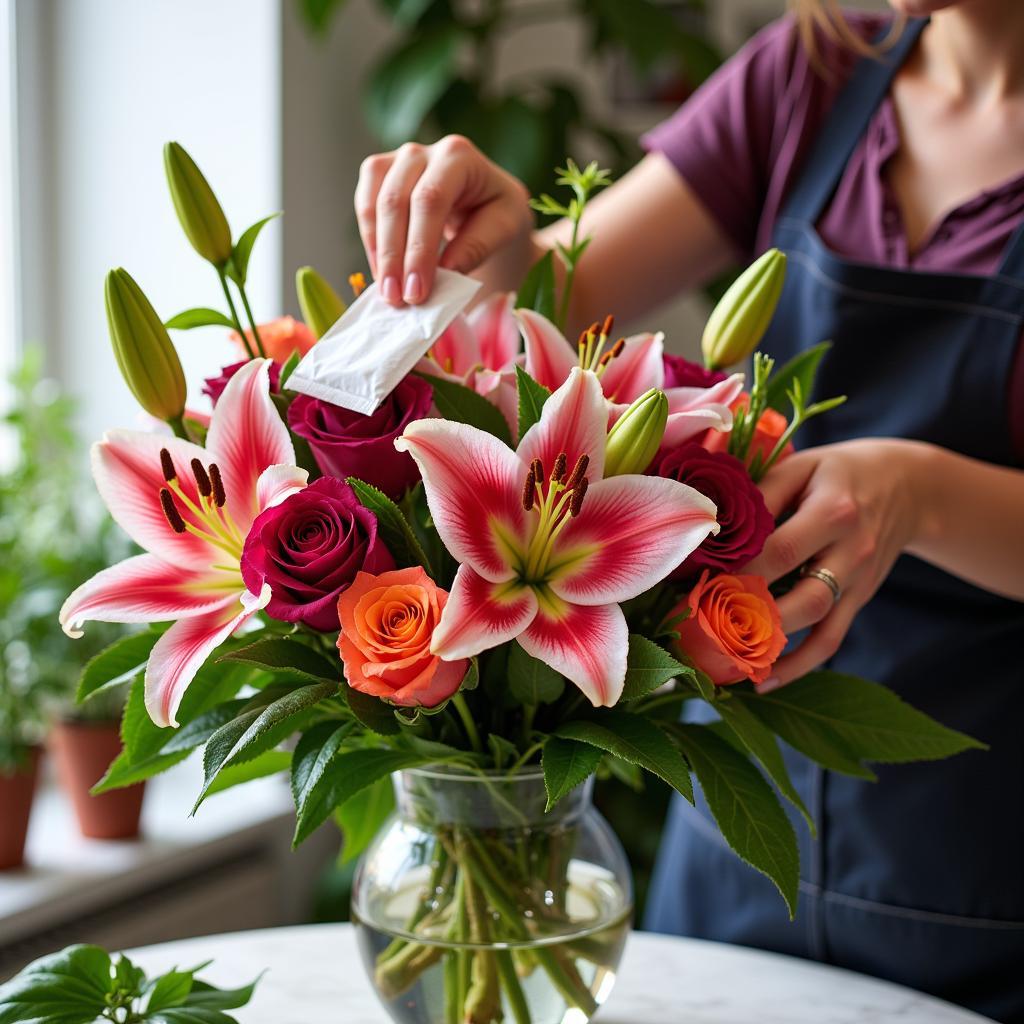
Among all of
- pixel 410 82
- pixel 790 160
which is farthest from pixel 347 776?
→ pixel 410 82

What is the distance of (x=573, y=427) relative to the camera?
597mm

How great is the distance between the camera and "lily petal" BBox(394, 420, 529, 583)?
22.5 inches

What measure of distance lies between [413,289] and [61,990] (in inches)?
16.0

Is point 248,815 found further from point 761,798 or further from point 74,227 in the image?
point 761,798

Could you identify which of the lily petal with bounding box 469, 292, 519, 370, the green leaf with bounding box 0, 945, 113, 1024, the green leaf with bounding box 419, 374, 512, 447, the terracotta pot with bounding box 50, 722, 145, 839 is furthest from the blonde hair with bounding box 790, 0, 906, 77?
the terracotta pot with bounding box 50, 722, 145, 839

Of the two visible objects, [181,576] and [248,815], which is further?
[248,815]

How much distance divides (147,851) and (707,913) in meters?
0.82

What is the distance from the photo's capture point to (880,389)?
105 cm

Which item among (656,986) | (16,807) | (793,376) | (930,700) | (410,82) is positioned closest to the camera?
(793,376)

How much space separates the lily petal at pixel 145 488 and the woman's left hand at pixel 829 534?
28 centimetres

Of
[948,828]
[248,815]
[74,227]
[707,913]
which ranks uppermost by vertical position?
[74,227]

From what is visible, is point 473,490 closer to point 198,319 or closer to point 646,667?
point 646,667

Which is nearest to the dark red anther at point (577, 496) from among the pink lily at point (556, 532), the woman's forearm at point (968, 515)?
the pink lily at point (556, 532)

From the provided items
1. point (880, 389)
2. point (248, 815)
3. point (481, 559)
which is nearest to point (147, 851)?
point (248, 815)
